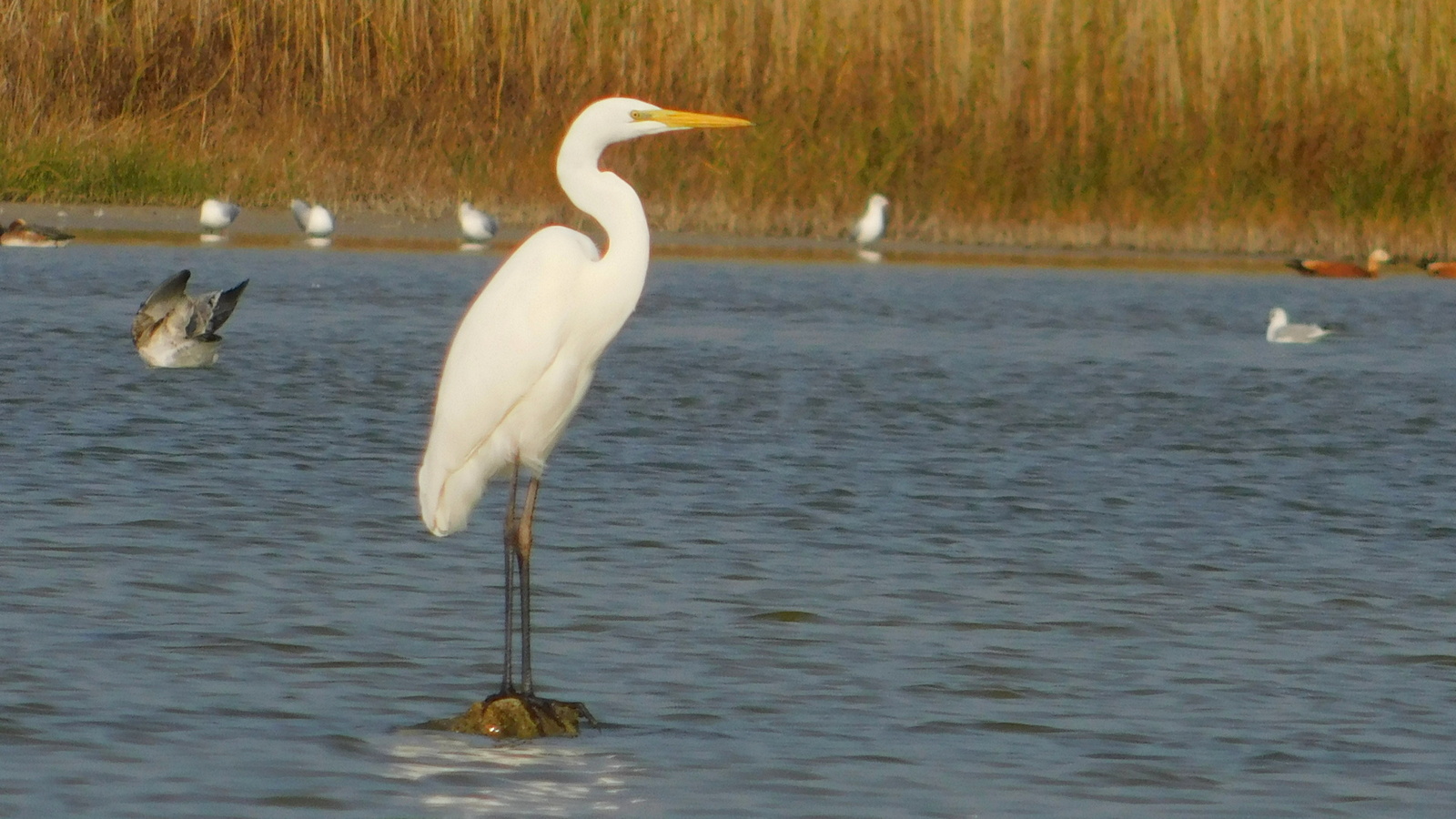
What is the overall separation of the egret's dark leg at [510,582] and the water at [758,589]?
15 cm

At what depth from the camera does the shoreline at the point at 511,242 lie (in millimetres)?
19859

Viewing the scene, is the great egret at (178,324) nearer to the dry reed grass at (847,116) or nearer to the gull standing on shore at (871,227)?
the gull standing on shore at (871,227)

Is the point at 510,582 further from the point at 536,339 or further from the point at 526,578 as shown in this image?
the point at 536,339

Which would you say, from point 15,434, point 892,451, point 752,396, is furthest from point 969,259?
point 15,434

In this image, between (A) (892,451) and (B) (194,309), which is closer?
(A) (892,451)

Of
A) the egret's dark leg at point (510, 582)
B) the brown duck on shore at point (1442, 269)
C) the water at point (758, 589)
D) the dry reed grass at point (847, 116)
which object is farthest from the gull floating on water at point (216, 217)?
the egret's dark leg at point (510, 582)

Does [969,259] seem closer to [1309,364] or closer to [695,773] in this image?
[1309,364]

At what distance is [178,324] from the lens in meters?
12.1

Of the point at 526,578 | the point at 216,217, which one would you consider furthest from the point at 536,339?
the point at 216,217

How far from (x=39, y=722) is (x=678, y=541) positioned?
281 centimetres

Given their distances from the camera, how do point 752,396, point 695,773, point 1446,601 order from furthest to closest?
point 752,396, point 1446,601, point 695,773

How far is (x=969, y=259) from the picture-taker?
786 inches

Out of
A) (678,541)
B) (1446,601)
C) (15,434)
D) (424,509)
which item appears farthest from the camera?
(15,434)

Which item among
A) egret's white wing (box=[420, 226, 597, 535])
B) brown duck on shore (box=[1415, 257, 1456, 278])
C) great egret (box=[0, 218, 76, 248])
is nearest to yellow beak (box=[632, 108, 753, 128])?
egret's white wing (box=[420, 226, 597, 535])
